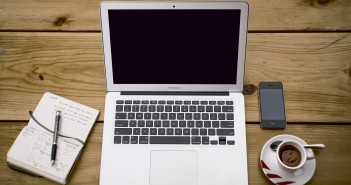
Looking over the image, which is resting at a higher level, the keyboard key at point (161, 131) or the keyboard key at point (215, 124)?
the keyboard key at point (215, 124)

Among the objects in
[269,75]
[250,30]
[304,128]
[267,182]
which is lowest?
[267,182]

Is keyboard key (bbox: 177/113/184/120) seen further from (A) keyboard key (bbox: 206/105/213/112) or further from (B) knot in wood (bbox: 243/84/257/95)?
(B) knot in wood (bbox: 243/84/257/95)

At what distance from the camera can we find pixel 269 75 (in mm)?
1188

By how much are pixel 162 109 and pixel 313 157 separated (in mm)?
377

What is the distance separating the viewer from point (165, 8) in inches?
42.9

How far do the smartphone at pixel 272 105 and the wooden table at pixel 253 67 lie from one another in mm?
16

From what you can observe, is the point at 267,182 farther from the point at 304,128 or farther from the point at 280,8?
the point at 280,8

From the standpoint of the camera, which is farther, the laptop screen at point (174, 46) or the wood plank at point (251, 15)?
the wood plank at point (251, 15)

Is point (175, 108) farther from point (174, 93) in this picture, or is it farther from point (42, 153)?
point (42, 153)

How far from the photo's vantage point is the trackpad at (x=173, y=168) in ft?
3.52

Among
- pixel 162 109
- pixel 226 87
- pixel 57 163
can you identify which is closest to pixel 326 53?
pixel 226 87

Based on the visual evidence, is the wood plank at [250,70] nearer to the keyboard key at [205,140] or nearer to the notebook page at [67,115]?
the notebook page at [67,115]

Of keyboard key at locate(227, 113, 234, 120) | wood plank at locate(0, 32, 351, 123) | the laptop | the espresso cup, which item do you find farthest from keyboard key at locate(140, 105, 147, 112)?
the espresso cup

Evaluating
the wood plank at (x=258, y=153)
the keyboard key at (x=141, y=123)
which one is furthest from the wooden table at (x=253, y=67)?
the keyboard key at (x=141, y=123)
